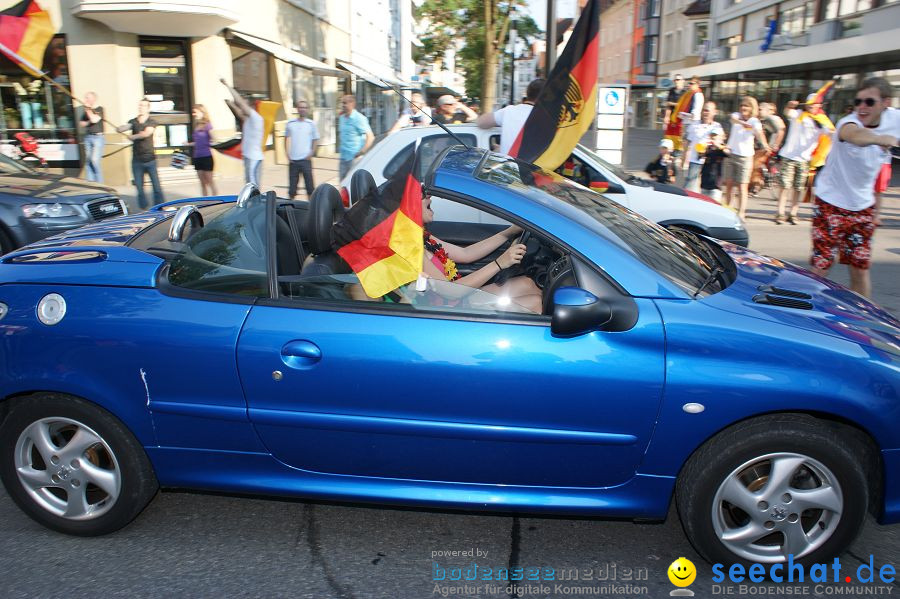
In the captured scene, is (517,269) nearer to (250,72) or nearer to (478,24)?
(250,72)

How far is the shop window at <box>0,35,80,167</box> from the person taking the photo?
15.1m

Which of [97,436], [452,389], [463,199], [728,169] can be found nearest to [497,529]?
[452,389]

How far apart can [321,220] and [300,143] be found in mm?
7738

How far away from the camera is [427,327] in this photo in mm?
2695

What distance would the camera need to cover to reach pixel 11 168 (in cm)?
790

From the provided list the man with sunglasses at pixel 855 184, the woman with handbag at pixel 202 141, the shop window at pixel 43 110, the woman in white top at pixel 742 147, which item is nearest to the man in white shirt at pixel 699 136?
the woman in white top at pixel 742 147

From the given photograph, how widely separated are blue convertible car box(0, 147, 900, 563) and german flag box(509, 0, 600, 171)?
7.13 feet

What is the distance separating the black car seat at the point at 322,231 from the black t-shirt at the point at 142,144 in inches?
299

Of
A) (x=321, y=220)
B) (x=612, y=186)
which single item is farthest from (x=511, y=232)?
(x=612, y=186)

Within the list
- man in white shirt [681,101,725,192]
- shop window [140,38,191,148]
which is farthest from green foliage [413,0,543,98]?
man in white shirt [681,101,725,192]

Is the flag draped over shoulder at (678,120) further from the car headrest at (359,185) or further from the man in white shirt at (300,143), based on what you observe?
the car headrest at (359,185)

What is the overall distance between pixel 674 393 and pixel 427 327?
3.04 ft

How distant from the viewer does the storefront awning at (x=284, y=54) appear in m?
→ 17.9

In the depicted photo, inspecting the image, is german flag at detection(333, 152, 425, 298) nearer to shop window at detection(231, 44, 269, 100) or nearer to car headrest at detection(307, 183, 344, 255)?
car headrest at detection(307, 183, 344, 255)
